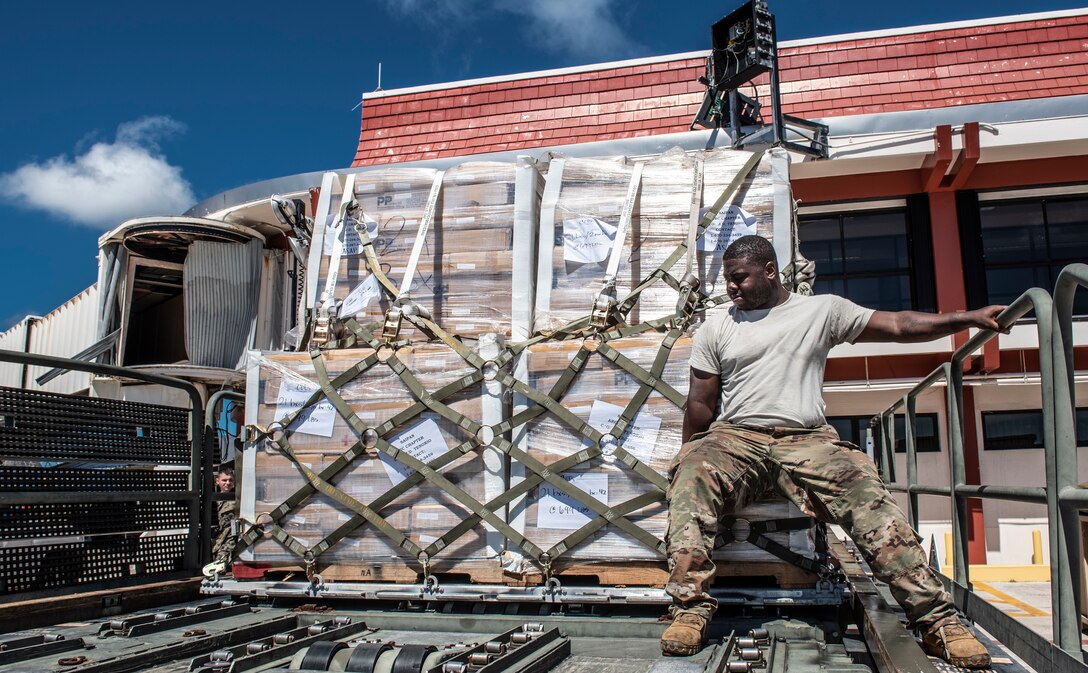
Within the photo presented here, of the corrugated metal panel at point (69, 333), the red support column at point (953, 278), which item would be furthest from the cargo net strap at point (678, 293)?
the corrugated metal panel at point (69, 333)

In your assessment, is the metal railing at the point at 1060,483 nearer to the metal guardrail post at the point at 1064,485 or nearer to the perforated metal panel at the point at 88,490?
the metal guardrail post at the point at 1064,485

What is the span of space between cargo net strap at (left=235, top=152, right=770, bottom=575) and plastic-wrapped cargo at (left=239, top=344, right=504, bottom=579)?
0.9 inches

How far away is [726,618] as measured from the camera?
11.6 ft

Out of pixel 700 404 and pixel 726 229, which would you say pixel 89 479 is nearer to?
pixel 700 404

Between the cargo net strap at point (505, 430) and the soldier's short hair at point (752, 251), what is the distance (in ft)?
0.96

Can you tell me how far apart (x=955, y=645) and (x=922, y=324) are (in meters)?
1.23

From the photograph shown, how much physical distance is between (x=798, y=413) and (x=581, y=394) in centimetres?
93

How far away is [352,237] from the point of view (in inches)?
183

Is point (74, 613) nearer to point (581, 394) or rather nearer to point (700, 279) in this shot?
point (581, 394)

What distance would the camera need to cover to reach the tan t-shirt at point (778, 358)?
357 cm

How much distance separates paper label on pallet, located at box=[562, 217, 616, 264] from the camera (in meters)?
4.27

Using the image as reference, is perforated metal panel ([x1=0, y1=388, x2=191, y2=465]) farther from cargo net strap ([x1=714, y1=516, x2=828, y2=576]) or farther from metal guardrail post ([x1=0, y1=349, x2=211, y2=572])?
cargo net strap ([x1=714, y1=516, x2=828, y2=576])

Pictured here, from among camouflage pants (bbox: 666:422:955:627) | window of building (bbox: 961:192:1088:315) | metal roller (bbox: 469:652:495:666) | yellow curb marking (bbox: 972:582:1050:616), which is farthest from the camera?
window of building (bbox: 961:192:1088:315)

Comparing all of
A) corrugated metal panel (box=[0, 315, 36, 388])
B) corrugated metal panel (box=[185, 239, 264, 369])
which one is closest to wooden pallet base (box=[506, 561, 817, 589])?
corrugated metal panel (box=[185, 239, 264, 369])
